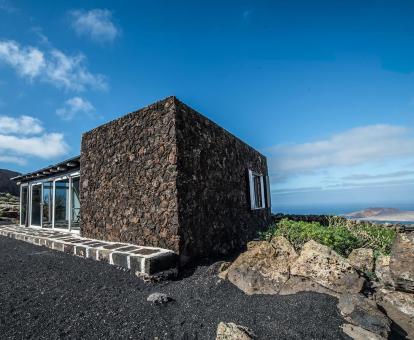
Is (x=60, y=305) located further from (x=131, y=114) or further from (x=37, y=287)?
(x=131, y=114)

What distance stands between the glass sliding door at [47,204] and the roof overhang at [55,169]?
47cm

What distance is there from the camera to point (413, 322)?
293 centimetres

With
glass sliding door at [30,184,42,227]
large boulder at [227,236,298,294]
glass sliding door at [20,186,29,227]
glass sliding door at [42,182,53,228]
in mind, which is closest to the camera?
large boulder at [227,236,298,294]

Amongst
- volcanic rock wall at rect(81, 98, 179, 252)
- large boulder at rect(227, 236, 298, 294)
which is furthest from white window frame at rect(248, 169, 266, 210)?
volcanic rock wall at rect(81, 98, 179, 252)

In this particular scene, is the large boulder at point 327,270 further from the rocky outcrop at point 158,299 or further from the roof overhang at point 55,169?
the roof overhang at point 55,169

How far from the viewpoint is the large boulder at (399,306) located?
2.91 meters

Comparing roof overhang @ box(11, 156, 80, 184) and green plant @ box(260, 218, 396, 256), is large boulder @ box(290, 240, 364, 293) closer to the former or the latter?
green plant @ box(260, 218, 396, 256)

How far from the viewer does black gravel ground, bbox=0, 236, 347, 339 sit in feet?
8.17

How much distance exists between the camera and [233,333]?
7.38 ft

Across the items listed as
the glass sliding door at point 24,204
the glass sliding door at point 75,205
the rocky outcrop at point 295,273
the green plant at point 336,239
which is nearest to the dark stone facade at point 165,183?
the rocky outcrop at point 295,273

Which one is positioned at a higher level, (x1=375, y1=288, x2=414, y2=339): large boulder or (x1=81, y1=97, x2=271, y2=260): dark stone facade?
(x1=81, y1=97, x2=271, y2=260): dark stone facade

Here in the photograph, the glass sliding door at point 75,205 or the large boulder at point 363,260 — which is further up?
the glass sliding door at point 75,205

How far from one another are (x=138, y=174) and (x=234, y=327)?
3.93m

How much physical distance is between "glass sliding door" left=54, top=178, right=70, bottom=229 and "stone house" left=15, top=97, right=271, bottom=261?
214cm
